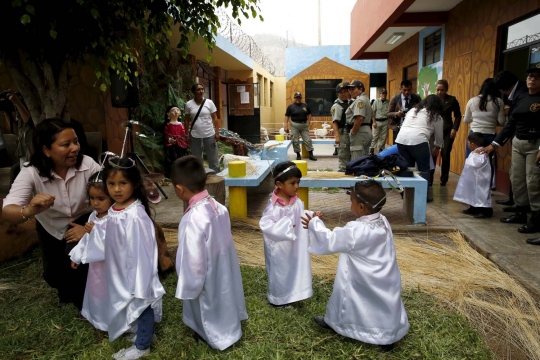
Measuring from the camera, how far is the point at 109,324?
248cm

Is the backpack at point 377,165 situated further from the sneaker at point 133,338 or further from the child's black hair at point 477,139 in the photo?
the sneaker at point 133,338

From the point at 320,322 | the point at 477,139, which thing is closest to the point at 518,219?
the point at 477,139

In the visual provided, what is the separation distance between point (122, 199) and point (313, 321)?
1.54 meters

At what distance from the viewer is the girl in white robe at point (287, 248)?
290 centimetres

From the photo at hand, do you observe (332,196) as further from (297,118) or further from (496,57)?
(297,118)

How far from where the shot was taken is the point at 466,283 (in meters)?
3.39

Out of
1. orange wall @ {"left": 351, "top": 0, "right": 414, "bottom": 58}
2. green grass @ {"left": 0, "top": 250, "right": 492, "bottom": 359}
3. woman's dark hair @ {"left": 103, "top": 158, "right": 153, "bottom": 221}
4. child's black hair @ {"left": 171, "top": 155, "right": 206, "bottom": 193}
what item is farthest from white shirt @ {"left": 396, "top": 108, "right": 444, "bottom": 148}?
woman's dark hair @ {"left": 103, "top": 158, "right": 153, "bottom": 221}

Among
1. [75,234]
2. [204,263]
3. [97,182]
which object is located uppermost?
[97,182]

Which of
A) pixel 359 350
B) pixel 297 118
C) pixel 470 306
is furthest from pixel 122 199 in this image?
pixel 297 118

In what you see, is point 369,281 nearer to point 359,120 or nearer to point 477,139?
point 477,139

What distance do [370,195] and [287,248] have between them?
81 cm

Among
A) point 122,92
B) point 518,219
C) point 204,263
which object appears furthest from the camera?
point 122,92

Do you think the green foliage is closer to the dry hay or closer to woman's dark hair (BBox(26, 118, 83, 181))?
the dry hay

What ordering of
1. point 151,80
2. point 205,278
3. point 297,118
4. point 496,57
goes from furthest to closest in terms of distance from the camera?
point 297,118 < point 151,80 < point 496,57 < point 205,278
